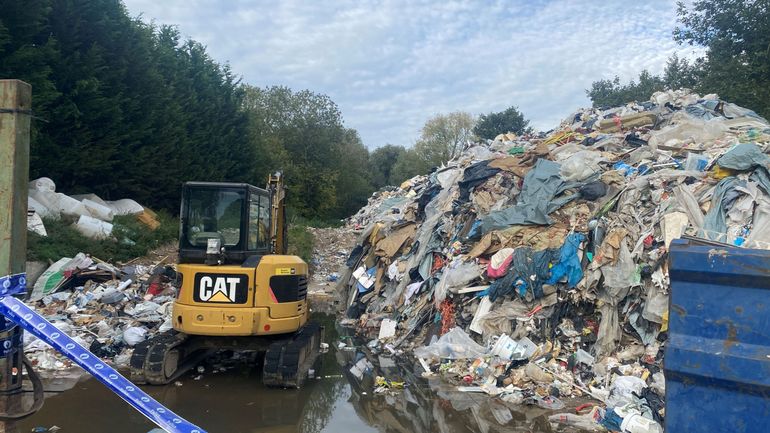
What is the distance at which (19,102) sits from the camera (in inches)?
115

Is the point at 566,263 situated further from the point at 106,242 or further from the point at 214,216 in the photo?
the point at 106,242

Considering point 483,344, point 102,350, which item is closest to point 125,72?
point 102,350

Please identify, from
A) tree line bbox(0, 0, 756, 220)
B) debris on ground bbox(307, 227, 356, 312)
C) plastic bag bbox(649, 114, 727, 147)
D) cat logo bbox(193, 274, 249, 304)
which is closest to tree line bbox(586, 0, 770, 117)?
tree line bbox(0, 0, 756, 220)

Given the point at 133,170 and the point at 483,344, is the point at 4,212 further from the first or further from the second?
the point at 133,170

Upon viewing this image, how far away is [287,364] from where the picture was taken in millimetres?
6559

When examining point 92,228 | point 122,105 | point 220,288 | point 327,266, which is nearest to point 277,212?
point 220,288

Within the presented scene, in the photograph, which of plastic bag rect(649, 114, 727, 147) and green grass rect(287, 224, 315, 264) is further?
green grass rect(287, 224, 315, 264)

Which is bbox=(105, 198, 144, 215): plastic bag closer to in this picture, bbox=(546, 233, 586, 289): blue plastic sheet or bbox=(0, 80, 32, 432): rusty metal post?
bbox=(546, 233, 586, 289): blue plastic sheet

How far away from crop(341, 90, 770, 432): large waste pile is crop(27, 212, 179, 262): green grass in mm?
5652

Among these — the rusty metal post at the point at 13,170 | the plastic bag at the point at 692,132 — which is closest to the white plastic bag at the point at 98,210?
the rusty metal post at the point at 13,170

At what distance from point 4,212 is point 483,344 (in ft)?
20.9

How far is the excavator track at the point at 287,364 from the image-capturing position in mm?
6538

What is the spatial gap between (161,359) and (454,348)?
152 inches

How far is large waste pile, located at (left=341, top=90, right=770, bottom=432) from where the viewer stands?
688 centimetres
